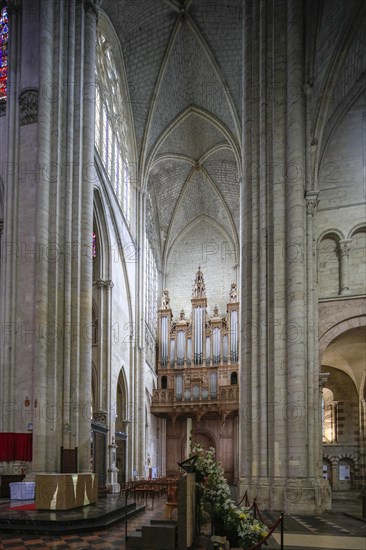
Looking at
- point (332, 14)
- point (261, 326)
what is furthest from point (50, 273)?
point (332, 14)

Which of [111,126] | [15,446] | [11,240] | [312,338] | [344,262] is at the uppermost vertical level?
[111,126]

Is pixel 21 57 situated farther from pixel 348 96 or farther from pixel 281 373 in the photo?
pixel 281 373

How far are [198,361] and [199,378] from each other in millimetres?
1271

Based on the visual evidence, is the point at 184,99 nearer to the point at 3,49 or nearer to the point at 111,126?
the point at 111,126

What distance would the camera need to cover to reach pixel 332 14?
18.6m

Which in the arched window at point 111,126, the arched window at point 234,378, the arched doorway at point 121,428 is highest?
the arched window at point 111,126

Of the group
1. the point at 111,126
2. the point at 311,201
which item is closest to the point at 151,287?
the point at 111,126

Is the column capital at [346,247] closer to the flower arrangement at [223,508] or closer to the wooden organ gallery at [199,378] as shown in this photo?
the flower arrangement at [223,508]

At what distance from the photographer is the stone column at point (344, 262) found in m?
19.2

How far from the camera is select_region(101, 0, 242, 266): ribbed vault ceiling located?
25922 millimetres

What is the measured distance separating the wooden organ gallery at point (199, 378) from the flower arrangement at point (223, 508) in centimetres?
2303

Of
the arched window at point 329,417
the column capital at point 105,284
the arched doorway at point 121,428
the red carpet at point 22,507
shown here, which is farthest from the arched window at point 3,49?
the arched window at point 329,417

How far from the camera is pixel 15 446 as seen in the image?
16375 millimetres

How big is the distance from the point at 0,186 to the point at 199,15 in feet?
41.7
